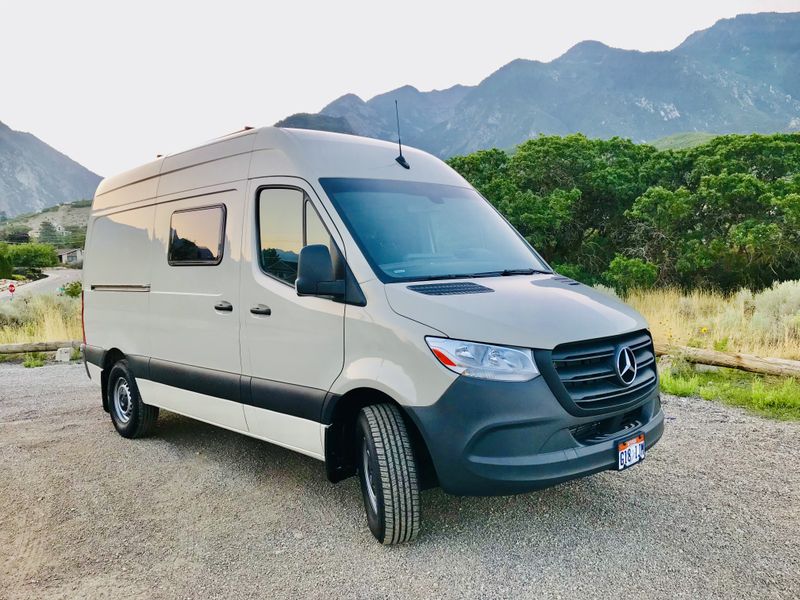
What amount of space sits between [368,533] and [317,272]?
1.59m

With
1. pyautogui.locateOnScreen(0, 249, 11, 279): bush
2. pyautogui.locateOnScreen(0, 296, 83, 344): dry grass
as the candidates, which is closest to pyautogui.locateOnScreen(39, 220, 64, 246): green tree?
pyautogui.locateOnScreen(0, 249, 11, 279): bush

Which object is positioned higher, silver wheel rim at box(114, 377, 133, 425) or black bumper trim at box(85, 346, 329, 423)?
black bumper trim at box(85, 346, 329, 423)

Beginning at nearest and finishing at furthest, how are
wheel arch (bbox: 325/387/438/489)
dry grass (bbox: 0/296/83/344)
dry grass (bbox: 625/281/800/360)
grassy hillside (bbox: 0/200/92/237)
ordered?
1. wheel arch (bbox: 325/387/438/489)
2. dry grass (bbox: 625/281/800/360)
3. dry grass (bbox: 0/296/83/344)
4. grassy hillside (bbox: 0/200/92/237)

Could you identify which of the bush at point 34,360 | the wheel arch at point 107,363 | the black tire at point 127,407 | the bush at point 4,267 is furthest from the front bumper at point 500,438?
the bush at point 4,267

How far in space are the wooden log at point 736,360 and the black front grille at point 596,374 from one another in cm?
406

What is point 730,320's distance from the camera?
9023 mm

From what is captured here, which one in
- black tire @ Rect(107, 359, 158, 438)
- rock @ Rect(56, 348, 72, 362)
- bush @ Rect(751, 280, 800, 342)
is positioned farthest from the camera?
rock @ Rect(56, 348, 72, 362)

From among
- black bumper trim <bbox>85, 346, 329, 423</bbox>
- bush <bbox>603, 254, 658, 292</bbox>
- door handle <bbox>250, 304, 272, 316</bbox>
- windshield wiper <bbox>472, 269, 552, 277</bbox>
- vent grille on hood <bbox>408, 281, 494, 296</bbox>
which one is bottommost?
black bumper trim <bbox>85, 346, 329, 423</bbox>

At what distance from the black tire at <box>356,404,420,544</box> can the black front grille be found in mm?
909

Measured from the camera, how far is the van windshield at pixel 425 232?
367cm

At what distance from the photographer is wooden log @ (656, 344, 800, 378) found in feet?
21.5

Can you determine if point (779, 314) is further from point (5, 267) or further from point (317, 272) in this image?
point (5, 267)

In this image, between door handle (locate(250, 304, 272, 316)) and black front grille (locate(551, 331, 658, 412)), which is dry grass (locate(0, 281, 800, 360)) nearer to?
black front grille (locate(551, 331, 658, 412))

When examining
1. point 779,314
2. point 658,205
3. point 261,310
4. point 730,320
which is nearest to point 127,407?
point 261,310
